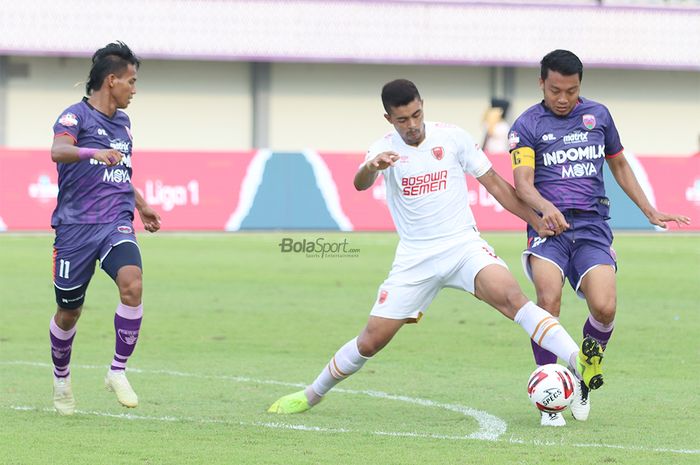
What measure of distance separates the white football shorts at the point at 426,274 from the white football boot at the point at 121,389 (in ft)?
5.14

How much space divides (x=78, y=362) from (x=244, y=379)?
1.67 m

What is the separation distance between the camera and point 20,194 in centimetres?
2378

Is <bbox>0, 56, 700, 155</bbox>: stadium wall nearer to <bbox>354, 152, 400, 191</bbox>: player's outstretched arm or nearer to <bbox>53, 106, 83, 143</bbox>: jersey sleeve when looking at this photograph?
<bbox>53, 106, 83, 143</bbox>: jersey sleeve

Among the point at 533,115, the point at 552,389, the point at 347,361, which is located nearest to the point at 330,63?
the point at 533,115

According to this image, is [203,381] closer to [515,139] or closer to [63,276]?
[63,276]

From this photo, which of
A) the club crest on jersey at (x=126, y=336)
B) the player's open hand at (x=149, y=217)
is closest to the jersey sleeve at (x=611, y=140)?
the player's open hand at (x=149, y=217)

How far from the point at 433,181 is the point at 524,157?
633mm

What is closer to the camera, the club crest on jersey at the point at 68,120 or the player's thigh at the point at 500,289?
the player's thigh at the point at 500,289

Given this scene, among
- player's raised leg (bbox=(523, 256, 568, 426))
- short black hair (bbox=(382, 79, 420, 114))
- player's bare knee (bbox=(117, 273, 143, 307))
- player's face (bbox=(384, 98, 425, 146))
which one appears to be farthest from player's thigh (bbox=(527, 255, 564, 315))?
player's bare knee (bbox=(117, 273, 143, 307))

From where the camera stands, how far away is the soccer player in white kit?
26.9 ft

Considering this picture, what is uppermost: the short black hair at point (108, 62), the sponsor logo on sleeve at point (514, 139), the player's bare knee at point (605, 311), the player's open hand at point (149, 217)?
the short black hair at point (108, 62)

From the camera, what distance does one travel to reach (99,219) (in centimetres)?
854

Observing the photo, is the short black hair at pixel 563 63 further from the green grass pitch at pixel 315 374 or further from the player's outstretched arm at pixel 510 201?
the green grass pitch at pixel 315 374

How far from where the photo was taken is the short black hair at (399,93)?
316 inches
